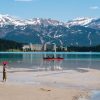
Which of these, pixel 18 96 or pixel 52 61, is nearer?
pixel 18 96

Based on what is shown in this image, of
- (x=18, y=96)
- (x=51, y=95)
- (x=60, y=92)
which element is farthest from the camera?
(x=60, y=92)

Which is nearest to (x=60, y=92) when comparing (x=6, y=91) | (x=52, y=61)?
(x=6, y=91)

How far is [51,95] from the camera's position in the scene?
22625 millimetres

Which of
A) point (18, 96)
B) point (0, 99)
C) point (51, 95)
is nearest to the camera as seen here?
point (0, 99)

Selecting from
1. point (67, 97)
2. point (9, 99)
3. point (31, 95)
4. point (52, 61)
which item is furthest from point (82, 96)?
point (52, 61)

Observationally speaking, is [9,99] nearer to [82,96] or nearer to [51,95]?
[51,95]

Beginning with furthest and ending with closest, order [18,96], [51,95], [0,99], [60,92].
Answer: [60,92] → [51,95] → [18,96] → [0,99]

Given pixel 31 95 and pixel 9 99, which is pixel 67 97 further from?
pixel 9 99

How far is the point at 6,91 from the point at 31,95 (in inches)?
80.2

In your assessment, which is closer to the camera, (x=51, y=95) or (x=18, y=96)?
(x=18, y=96)

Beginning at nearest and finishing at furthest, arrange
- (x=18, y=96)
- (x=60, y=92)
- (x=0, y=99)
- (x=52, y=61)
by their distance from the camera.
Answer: (x=0, y=99) < (x=18, y=96) < (x=60, y=92) < (x=52, y=61)

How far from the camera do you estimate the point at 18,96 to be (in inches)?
832

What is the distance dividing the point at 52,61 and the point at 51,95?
48192mm

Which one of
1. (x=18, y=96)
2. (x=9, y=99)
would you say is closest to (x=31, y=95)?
(x=18, y=96)
